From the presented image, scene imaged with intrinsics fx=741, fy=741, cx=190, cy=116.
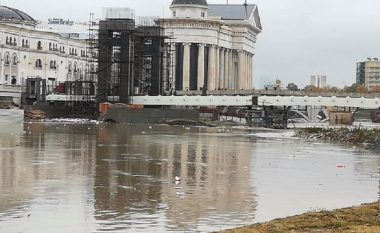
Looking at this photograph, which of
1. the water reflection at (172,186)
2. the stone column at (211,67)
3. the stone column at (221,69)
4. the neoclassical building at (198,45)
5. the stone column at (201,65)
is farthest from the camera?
the stone column at (221,69)

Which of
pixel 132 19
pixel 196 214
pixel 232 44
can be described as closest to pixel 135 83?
pixel 132 19

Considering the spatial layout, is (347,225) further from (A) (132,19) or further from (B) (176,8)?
(B) (176,8)

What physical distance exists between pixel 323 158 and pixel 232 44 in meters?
134

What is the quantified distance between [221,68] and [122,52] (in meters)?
62.1

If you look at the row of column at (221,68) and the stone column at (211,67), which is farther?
the stone column at (211,67)

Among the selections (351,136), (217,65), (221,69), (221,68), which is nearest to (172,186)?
(351,136)

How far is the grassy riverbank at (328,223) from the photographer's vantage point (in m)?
14.0

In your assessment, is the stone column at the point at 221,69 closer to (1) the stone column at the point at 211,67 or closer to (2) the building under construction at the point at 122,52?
(1) the stone column at the point at 211,67

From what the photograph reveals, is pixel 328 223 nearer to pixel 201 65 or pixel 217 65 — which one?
pixel 201 65

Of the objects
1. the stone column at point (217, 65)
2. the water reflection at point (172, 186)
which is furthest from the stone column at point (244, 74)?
the water reflection at point (172, 186)

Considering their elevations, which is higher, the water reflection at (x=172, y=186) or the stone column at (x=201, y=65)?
the stone column at (x=201, y=65)

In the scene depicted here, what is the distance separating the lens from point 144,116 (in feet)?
315

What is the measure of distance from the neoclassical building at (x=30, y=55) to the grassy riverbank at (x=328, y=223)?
110810mm

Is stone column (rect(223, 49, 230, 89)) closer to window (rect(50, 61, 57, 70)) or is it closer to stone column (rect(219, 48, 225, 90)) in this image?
stone column (rect(219, 48, 225, 90))
